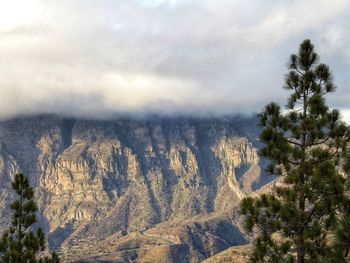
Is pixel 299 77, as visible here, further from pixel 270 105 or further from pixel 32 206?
pixel 32 206

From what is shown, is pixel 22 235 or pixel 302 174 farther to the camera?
pixel 22 235

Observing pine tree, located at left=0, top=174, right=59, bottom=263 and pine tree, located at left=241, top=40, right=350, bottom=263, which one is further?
pine tree, located at left=0, top=174, right=59, bottom=263

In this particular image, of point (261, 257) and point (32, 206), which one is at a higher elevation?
point (32, 206)

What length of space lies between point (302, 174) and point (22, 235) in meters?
35.7

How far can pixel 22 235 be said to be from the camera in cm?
6156

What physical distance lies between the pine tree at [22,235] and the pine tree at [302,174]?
1171 inches

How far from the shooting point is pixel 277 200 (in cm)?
3853

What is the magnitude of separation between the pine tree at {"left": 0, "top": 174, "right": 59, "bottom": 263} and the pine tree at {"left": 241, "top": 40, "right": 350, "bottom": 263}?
2974cm

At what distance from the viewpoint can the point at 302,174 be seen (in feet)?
131

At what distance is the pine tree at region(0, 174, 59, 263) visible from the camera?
5897cm

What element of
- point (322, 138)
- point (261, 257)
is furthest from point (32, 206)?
point (322, 138)

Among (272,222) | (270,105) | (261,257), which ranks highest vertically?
(270,105)

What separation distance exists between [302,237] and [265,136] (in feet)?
26.1

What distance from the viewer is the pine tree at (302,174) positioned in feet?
125
